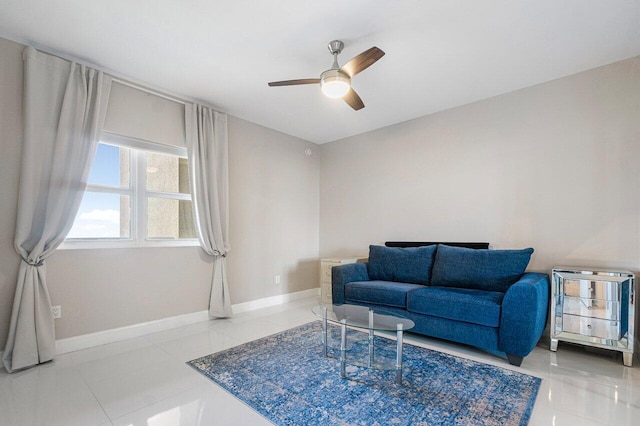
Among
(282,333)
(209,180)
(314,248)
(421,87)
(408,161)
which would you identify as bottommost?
(282,333)

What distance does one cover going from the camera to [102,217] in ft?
9.63

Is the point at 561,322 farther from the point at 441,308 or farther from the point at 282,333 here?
the point at 282,333

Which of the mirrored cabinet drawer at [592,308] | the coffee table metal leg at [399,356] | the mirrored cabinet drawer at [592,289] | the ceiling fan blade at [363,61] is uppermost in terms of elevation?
the ceiling fan blade at [363,61]

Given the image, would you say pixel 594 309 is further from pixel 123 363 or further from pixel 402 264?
pixel 123 363

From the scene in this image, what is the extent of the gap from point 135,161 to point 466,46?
3443 mm

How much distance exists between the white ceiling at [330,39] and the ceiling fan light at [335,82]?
313 millimetres

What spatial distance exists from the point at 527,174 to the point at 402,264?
171 cm

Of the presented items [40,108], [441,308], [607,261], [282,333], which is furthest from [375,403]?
[40,108]

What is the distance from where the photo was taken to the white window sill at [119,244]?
8.90 feet

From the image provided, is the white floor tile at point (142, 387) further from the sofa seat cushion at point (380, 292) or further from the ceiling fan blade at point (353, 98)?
the ceiling fan blade at point (353, 98)

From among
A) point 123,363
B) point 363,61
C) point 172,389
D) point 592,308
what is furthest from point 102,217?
point 592,308

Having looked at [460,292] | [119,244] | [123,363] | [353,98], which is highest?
[353,98]

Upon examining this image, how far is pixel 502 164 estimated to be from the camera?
11.1 ft

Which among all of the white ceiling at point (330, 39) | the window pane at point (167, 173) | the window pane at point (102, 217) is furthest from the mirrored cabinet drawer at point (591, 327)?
the window pane at point (102, 217)
